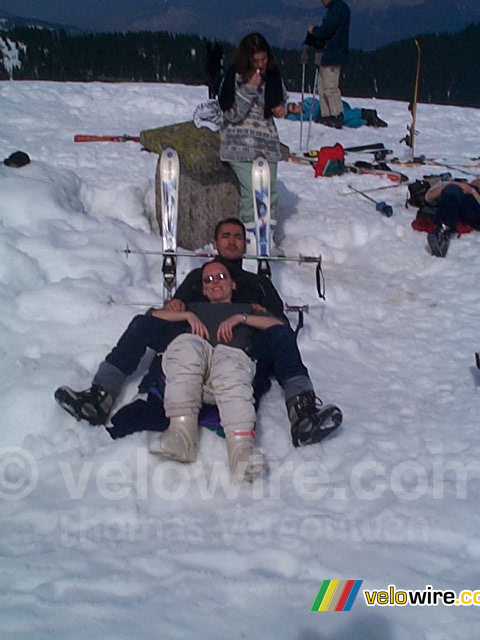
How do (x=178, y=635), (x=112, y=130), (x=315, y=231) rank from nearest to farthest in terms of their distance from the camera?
(x=178, y=635), (x=315, y=231), (x=112, y=130)

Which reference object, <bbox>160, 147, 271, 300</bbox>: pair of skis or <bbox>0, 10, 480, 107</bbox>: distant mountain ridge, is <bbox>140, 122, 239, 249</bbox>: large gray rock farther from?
<bbox>0, 10, 480, 107</bbox>: distant mountain ridge

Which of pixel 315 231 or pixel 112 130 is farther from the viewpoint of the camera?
pixel 112 130

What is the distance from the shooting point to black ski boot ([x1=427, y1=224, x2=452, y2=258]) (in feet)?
19.0

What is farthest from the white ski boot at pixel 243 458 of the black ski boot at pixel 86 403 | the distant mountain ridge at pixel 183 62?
the distant mountain ridge at pixel 183 62

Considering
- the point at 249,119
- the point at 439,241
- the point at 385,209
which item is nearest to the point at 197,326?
the point at 249,119

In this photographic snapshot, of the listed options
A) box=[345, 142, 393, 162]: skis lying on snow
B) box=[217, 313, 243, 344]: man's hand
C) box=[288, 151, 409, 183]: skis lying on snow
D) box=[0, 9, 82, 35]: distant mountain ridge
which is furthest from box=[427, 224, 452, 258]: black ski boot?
box=[0, 9, 82, 35]: distant mountain ridge

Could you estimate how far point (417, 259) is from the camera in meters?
5.90

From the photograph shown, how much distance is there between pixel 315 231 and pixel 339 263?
27.3 inches

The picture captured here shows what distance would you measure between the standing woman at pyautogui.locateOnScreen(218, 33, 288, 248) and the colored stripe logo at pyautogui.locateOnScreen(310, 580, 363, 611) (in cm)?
382

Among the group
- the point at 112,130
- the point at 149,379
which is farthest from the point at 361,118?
the point at 149,379

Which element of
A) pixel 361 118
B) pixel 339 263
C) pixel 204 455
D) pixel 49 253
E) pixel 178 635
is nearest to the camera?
pixel 178 635

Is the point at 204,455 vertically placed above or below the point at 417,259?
below

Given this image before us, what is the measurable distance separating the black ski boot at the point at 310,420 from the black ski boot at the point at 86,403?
1116 millimetres

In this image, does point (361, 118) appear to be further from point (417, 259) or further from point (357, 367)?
point (357, 367)
